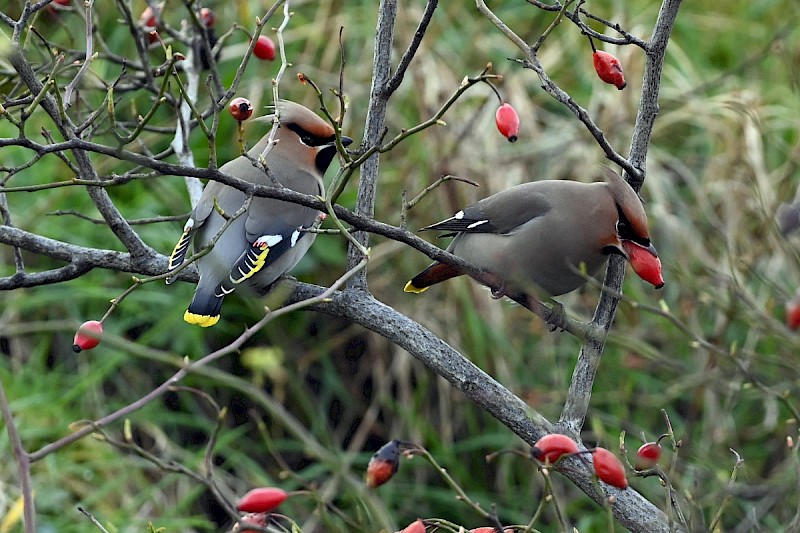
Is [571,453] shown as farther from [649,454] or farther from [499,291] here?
[499,291]

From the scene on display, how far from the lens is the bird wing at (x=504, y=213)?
3.05m

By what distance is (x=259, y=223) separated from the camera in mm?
3168

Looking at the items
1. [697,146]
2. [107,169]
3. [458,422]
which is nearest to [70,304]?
[107,169]

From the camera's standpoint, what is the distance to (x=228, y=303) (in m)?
4.55

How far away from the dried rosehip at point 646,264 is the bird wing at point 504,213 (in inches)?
26.1

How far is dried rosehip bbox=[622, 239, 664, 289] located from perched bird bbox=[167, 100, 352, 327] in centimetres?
84

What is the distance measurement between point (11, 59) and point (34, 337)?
112 inches

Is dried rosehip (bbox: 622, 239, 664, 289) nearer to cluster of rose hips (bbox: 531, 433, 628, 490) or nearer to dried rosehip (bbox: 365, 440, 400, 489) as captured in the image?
cluster of rose hips (bbox: 531, 433, 628, 490)

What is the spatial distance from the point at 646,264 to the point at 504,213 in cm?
91

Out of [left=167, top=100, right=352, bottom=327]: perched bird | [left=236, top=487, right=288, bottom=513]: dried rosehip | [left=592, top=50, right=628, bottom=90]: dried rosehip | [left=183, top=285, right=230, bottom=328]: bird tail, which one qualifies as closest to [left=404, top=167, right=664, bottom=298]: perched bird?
[left=592, top=50, right=628, bottom=90]: dried rosehip

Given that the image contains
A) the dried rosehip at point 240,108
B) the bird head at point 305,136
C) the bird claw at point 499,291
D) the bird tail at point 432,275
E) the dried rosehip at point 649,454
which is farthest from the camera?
the bird head at point 305,136

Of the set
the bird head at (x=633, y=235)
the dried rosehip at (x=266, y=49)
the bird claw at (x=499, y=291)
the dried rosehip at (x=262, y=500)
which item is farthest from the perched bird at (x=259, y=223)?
the dried rosehip at (x=262, y=500)

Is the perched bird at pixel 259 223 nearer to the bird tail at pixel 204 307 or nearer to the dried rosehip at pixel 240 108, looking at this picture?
the bird tail at pixel 204 307

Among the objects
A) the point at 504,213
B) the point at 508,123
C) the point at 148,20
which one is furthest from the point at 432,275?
the point at 148,20
